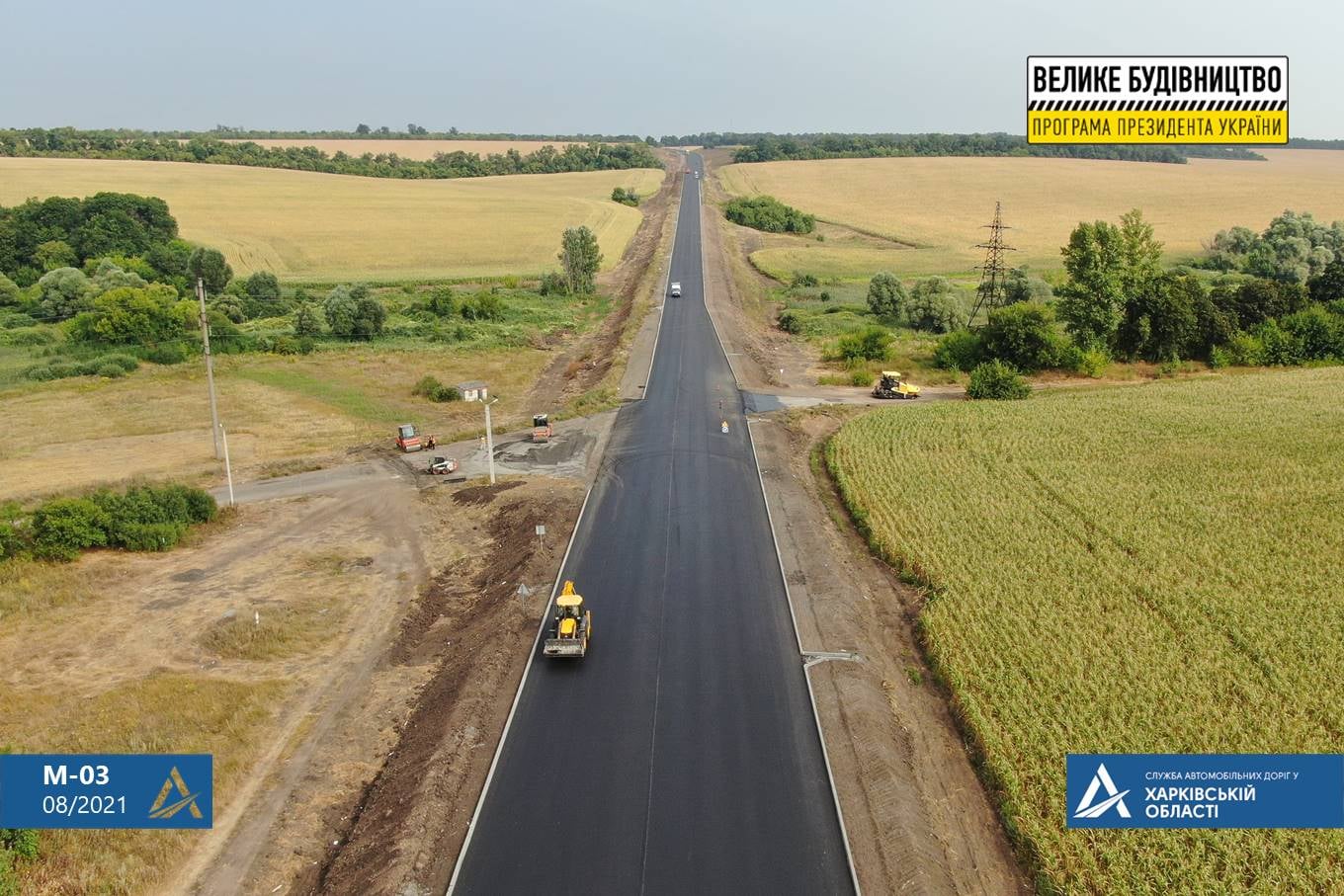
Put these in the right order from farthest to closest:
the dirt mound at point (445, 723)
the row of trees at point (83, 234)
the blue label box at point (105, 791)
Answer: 1. the row of trees at point (83, 234)
2. the blue label box at point (105, 791)
3. the dirt mound at point (445, 723)

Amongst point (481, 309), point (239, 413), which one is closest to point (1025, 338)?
point (481, 309)

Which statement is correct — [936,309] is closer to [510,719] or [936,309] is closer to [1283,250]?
[1283,250]

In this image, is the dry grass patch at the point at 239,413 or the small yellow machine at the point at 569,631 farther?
the dry grass patch at the point at 239,413

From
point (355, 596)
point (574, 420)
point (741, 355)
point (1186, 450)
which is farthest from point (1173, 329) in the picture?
point (355, 596)

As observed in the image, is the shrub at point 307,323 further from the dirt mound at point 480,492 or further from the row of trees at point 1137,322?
the row of trees at point 1137,322

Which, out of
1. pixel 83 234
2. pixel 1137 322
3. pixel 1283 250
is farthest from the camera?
pixel 1283 250

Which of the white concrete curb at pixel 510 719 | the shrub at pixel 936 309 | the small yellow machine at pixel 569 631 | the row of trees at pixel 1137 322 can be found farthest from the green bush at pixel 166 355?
the shrub at pixel 936 309

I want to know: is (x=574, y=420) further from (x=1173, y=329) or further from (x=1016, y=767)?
(x=1173, y=329)
